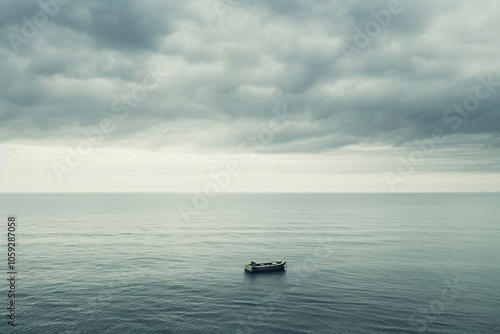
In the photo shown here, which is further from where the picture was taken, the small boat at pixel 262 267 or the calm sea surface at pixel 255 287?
the small boat at pixel 262 267

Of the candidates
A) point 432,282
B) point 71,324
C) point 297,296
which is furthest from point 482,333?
point 71,324

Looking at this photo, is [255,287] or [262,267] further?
[262,267]

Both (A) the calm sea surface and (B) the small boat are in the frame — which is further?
(B) the small boat

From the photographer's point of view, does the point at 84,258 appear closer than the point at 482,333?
No

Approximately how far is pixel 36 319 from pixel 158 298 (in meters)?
22.6

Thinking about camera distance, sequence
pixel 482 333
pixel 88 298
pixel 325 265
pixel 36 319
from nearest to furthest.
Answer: pixel 482 333, pixel 36 319, pixel 88 298, pixel 325 265

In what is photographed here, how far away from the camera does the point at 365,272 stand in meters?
91.3

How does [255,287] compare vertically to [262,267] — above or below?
below

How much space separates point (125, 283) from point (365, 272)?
65.1 meters

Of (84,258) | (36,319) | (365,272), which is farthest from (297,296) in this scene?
(84,258)

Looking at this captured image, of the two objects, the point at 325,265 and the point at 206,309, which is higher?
the point at 325,265

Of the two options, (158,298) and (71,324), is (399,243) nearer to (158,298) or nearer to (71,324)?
(158,298)

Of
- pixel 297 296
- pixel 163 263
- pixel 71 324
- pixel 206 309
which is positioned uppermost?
pixel 163 263

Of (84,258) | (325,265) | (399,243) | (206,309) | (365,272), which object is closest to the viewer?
(206,309)
